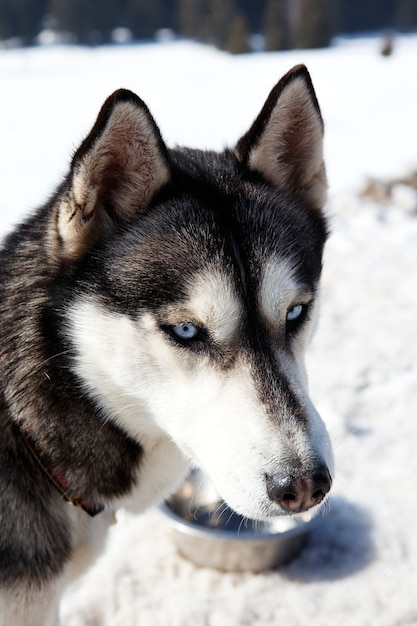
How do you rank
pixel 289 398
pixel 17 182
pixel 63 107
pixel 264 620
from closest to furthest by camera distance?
pixel 289 398
pixel 264 620
pixel 17 182
pixel 63 107

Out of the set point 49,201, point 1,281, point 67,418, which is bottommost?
point 67,418

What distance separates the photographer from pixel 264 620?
251cm

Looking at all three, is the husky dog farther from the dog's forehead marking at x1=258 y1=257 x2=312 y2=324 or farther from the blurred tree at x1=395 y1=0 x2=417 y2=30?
the blurred tree at x1=395 y1=0 x2=417 y2=30

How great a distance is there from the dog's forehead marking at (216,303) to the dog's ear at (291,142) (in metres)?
0.51

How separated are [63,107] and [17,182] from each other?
5346 mm

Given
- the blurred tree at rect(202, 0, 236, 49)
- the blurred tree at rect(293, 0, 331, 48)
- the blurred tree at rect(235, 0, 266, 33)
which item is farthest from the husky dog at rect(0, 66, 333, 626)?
the blurred tree at rect(235, 0, 266, 33)

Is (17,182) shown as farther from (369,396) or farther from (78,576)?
(78,576)

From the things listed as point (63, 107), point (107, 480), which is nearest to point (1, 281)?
point (107, 480)

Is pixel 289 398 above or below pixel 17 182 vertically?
above

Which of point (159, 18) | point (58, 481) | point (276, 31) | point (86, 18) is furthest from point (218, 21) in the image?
point (58, 481)

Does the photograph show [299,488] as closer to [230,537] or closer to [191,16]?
[230,537]

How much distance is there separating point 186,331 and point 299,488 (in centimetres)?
48

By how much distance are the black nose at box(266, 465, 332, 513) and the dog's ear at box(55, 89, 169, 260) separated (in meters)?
0.79

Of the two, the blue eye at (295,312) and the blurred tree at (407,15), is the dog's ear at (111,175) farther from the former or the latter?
the blurred tree at (407,15)
